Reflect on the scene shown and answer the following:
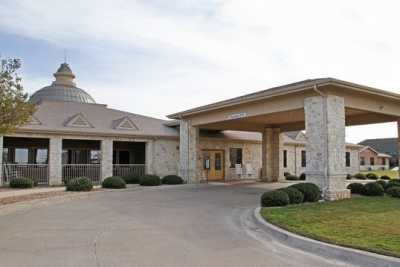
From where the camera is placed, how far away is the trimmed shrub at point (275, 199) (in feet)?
38.5

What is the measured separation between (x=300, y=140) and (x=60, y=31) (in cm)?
2425

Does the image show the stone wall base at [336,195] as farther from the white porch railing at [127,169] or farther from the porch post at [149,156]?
the white porch railing at [127,169]

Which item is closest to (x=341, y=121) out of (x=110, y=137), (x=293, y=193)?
(x=293, y=193)

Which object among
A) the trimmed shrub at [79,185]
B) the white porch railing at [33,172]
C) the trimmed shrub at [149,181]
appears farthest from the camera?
the white porch railing at [33,172]

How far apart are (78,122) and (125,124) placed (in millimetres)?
2951

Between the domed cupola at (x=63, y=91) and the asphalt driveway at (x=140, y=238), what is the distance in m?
Result: 23.0

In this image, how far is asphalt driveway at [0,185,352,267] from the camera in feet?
21.0

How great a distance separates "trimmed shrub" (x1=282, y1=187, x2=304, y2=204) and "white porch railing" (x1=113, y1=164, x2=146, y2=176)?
14.3 metres

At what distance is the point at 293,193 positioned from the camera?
12.4 meters

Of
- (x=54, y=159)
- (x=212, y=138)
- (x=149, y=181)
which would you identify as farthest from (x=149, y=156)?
(x=54, y=159)

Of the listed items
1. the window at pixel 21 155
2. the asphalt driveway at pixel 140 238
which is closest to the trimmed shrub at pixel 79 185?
the asphalt driveway at pixel 140 238

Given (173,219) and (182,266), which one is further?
(173,219)

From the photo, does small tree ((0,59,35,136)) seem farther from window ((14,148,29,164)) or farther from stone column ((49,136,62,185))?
window ((14,148,29,164))

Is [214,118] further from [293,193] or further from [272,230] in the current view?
[272,230]
